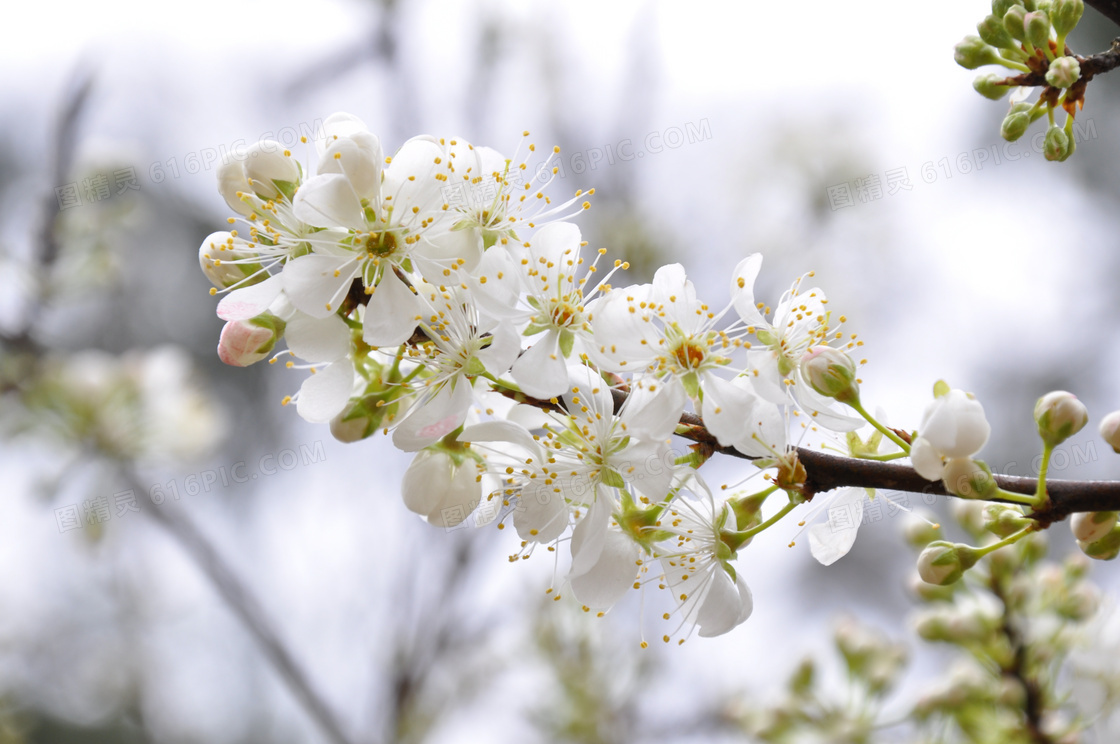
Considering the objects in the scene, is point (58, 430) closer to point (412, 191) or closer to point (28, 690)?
point (412, 191)

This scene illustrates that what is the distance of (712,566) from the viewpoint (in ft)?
3.05

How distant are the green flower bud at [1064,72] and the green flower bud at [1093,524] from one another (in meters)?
0.50

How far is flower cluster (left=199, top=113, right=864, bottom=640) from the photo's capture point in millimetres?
833

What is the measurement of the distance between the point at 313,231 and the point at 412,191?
12 centimetres

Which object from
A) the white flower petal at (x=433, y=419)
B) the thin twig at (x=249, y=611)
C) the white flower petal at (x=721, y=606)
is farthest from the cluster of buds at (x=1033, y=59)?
the thin twig at (x=249, y=611)

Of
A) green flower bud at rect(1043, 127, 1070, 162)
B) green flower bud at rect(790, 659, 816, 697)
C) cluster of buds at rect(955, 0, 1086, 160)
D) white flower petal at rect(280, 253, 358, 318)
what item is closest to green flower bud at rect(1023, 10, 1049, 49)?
cluster of buds at rect(955, 0, 1086, 160)

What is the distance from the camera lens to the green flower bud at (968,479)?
74 centimetres

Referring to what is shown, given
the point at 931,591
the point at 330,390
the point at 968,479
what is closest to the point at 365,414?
the point at 330,390

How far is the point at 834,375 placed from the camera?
0.86m

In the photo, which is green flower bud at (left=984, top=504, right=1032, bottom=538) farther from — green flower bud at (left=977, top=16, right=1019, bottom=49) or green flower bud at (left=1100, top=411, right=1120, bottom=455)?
green flower bud at (left=977, top=16, right=1019, bottom=49)

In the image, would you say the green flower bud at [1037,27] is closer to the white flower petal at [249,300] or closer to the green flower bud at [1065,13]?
the green flower bud at [1065,13]

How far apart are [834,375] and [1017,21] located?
525 mm

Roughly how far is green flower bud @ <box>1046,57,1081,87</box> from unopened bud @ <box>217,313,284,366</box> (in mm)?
958

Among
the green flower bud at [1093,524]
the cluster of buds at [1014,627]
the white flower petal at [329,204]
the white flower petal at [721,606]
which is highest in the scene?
the white flower petal at [329,204]
